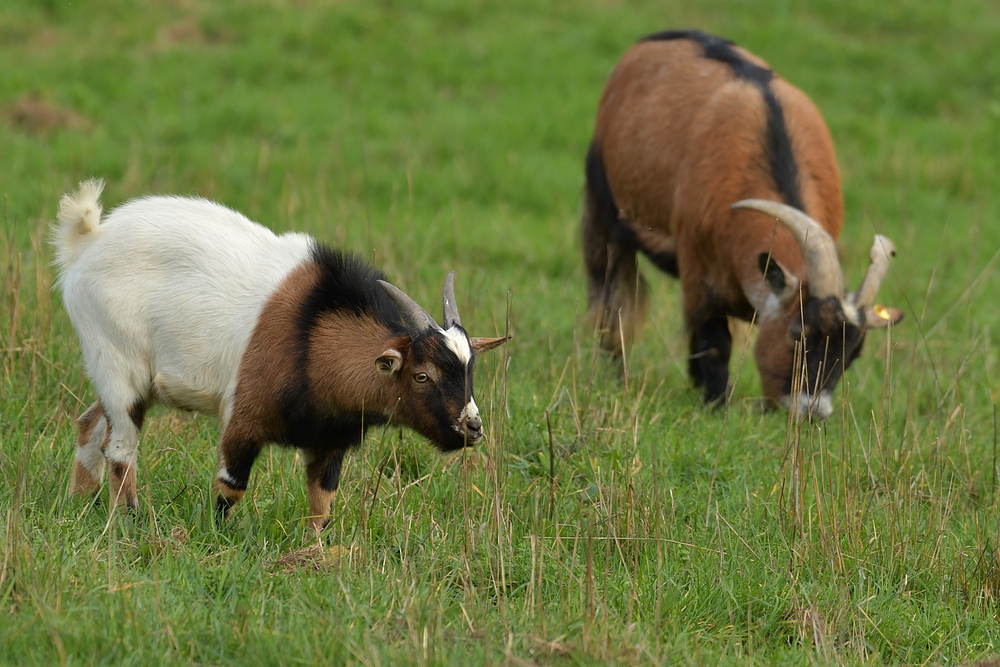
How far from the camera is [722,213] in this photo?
715 centimetres

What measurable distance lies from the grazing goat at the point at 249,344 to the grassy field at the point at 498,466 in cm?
23

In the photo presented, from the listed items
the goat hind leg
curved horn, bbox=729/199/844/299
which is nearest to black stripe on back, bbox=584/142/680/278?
curved horn, bbox=729/199/844/299

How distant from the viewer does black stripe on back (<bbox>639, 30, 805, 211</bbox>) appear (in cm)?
709

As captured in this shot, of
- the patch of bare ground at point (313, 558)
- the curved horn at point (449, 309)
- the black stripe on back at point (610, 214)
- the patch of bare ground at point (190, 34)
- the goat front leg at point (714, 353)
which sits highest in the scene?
the curved horn at point (449, 309)

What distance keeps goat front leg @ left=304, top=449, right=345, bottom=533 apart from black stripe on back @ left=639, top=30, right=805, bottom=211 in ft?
11.2

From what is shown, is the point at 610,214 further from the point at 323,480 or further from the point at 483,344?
the point at 323,480

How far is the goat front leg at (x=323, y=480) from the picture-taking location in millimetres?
Answer: 4738

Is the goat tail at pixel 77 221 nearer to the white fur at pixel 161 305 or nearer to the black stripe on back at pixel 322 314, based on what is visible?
the white fur at pixel 161 305

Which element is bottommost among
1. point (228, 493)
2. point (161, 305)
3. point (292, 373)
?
point (228, 493)

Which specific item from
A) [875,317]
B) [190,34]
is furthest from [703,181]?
[190,34]

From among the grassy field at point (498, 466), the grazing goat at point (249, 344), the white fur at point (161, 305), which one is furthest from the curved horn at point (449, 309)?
the white fur at point (161, 305)

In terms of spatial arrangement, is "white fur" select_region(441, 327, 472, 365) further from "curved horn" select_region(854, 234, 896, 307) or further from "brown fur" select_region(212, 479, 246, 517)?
"curved horn" select_region(854, 234, 896, 307)

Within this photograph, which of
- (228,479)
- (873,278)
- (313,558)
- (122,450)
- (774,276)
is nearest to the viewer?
(313,558)

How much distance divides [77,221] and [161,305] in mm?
513
